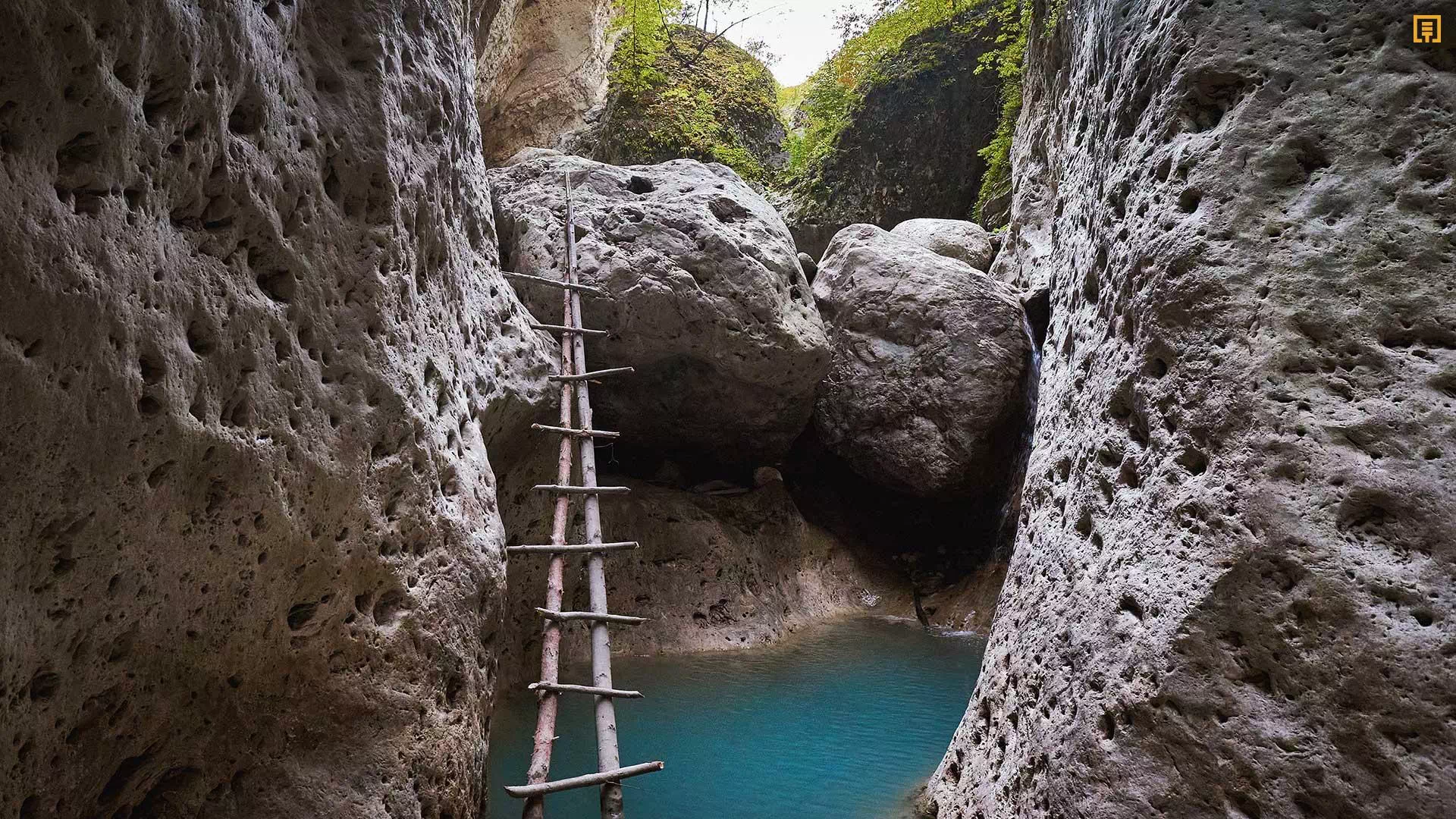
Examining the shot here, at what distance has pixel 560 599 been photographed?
4957 mm

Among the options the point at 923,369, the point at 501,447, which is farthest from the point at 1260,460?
the point at 923,369

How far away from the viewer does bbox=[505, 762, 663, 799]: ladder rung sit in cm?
365

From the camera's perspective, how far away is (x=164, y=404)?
2.93 metres

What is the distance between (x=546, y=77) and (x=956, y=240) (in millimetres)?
6040

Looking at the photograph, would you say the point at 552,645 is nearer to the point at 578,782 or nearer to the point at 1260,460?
the point at 578,782

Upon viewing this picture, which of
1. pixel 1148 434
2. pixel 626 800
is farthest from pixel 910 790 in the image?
pixel 1148 434

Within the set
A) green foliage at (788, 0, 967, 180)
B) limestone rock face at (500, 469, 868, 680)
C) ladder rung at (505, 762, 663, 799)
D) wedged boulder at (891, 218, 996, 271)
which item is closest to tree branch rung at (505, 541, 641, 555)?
ladder rung at (505, 762, 663, 799)

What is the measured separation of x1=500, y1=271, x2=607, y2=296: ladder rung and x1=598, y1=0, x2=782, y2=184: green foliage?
177 inches

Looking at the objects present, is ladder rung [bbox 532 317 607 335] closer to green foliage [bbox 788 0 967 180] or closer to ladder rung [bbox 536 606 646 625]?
ladder rung [bbox 536 606 646 625]

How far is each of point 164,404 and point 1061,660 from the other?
369 cm

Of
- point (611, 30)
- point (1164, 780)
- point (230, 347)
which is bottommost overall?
point (1164, 780)

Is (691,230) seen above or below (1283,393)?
above

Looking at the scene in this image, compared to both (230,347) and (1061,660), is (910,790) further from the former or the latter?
(230,347)
